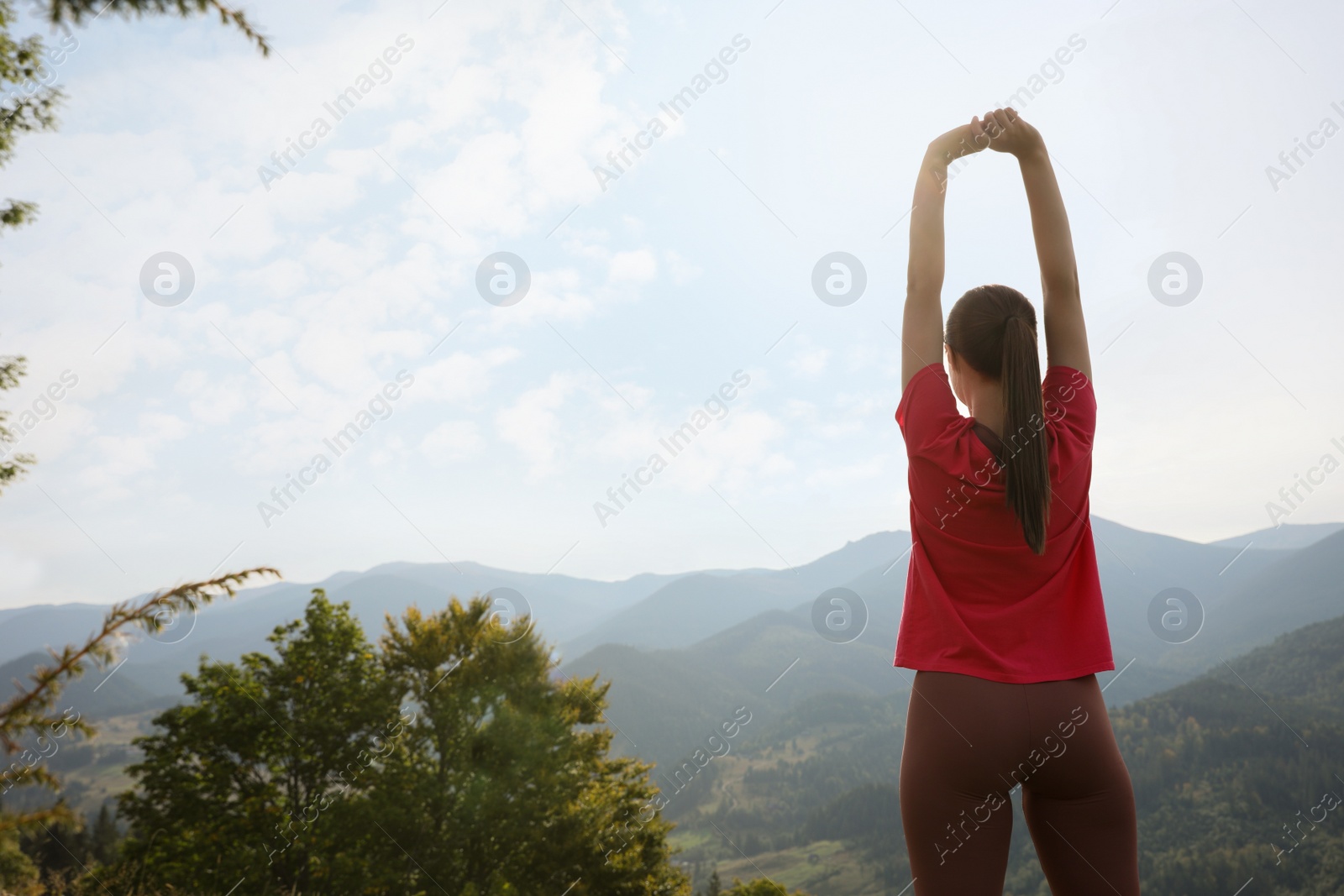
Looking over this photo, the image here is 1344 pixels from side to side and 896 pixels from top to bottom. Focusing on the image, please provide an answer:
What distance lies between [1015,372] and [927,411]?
0.78ft

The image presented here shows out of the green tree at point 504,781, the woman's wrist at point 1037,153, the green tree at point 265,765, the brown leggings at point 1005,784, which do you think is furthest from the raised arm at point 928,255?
the green tree at point 265,765

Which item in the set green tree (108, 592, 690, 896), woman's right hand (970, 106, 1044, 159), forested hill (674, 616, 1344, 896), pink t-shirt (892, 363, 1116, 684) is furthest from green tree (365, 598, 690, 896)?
forested hill (674, 616, 1344, 896)

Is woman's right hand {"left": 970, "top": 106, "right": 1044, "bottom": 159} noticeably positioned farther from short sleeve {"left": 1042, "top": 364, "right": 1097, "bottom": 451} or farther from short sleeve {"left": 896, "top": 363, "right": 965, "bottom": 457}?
short sleeve {"left": 896, "top": 363, "right": 965, "bottom": 457}

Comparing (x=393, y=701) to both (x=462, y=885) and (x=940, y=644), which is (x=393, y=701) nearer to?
(x=462, y=885)

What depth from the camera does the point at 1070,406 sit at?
1.85m

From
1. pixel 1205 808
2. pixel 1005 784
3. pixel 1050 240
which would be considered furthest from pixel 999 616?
pixel 1205 808

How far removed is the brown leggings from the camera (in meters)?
1.51

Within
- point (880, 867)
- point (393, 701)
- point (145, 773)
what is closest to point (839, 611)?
point (393, 701)

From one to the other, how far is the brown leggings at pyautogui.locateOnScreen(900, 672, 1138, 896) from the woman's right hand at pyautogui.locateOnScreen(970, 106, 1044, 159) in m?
1.56

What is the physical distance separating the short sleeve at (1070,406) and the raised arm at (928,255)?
14.1 inches

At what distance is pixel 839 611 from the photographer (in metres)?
9.31

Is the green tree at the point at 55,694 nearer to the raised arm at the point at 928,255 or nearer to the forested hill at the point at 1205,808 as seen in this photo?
the raised arm at the point at 928,255

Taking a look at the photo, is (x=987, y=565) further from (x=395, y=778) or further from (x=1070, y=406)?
(x=395, y=778)

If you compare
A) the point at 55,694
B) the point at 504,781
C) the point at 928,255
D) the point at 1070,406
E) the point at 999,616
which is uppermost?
the point at 55,694
